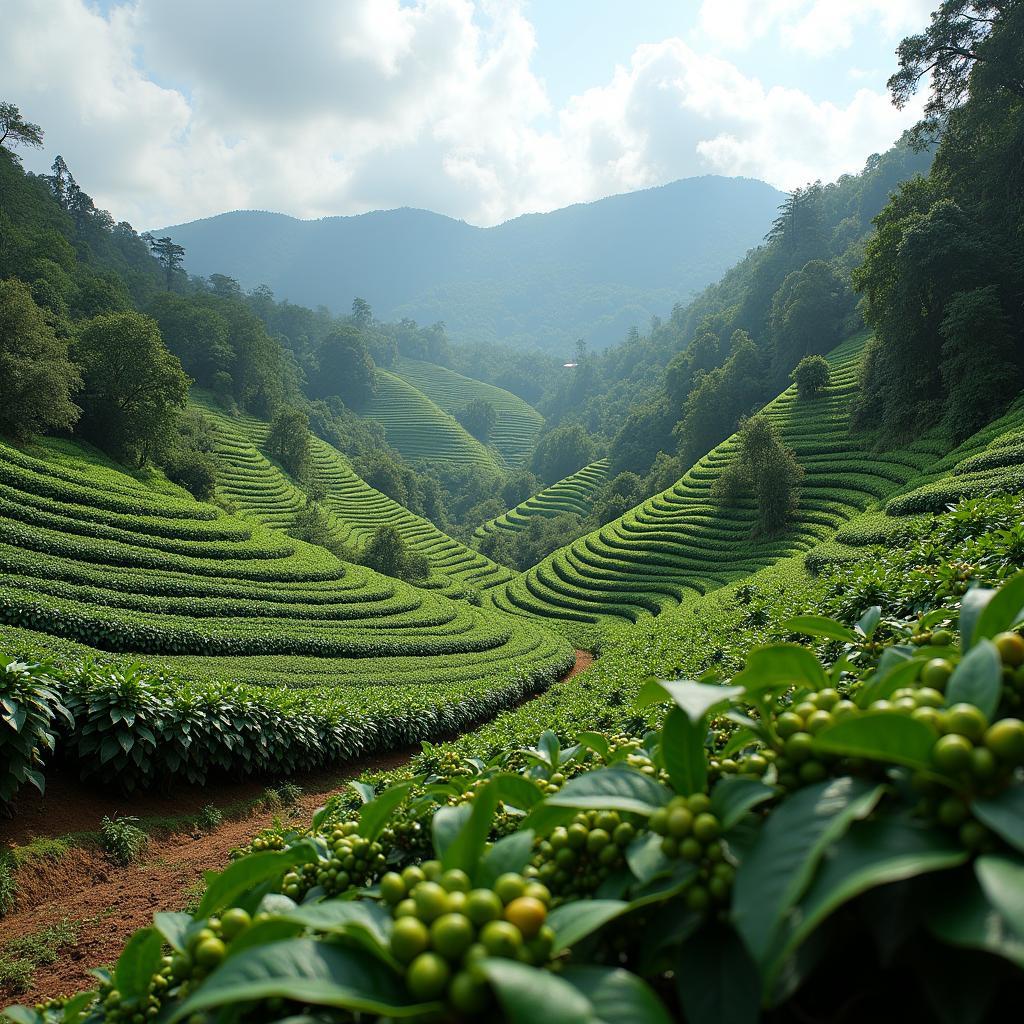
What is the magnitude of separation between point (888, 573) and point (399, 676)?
39.3 feet

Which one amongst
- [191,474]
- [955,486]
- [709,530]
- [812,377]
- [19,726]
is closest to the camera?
[19,726]

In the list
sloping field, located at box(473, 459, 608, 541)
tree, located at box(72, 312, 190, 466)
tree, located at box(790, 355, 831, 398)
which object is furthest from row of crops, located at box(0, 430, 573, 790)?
sloping field, located at box(473, 459, 608, 541)

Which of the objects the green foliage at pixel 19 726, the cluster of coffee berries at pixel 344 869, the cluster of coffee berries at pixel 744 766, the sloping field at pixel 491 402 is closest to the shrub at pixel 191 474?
the green foliage at pixel 19 726

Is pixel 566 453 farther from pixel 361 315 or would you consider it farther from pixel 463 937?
pixel 463 937

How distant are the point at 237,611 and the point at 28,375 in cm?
1337

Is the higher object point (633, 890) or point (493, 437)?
point (493, 437)

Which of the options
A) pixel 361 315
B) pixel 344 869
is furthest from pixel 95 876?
pixel 361 315

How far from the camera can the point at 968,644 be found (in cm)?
104

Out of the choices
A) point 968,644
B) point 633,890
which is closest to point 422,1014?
point 633,890

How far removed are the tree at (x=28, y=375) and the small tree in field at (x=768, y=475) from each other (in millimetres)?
27775

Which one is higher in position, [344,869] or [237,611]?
[344,869]

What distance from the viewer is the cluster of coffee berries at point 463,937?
668 mm

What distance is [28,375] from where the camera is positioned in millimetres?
Result: 21500

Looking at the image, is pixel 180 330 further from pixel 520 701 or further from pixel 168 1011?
pixel 168 1011
